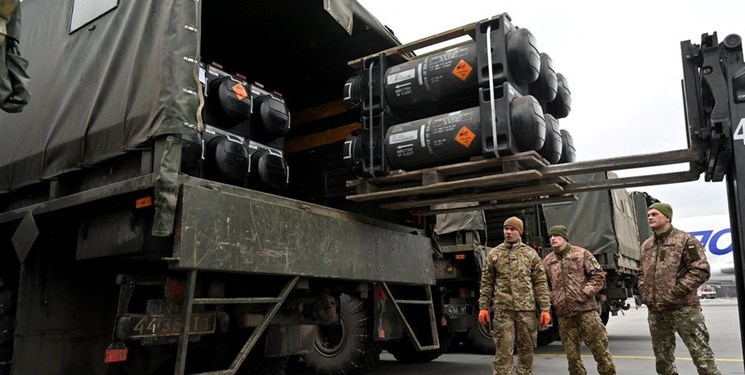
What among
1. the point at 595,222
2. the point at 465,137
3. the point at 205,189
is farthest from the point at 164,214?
the point at 595,222

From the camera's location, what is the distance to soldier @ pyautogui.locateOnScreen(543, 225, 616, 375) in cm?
560

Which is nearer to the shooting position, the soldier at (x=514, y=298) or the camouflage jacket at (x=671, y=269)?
the camouflage jacket at (x=671, y=269)

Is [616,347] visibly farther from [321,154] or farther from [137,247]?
[137,247]

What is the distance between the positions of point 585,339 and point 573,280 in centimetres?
60

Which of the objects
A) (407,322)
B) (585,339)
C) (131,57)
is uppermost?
(131,57)

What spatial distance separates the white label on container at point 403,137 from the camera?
4.79 meters

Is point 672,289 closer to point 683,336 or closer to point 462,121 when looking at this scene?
point 683,336

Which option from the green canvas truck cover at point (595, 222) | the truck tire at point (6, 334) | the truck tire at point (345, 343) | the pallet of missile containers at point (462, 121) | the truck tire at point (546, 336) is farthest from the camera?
the truck tire at point (546, 336)

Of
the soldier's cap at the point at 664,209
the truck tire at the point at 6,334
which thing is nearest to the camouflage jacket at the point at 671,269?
the soldier's cap at the point at 664,209

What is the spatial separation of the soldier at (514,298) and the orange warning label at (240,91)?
9.31 ft

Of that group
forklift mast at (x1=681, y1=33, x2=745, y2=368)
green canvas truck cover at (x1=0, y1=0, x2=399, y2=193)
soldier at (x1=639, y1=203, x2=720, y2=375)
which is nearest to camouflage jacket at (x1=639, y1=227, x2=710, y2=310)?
soldier at (x1=639, y1=203, x2=720, y2=375)

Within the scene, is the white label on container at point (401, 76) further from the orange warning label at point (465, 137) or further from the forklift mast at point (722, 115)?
the forklift mast at point (722, 115)

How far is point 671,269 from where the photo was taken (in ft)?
16.4

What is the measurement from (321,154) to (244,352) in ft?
9.76
